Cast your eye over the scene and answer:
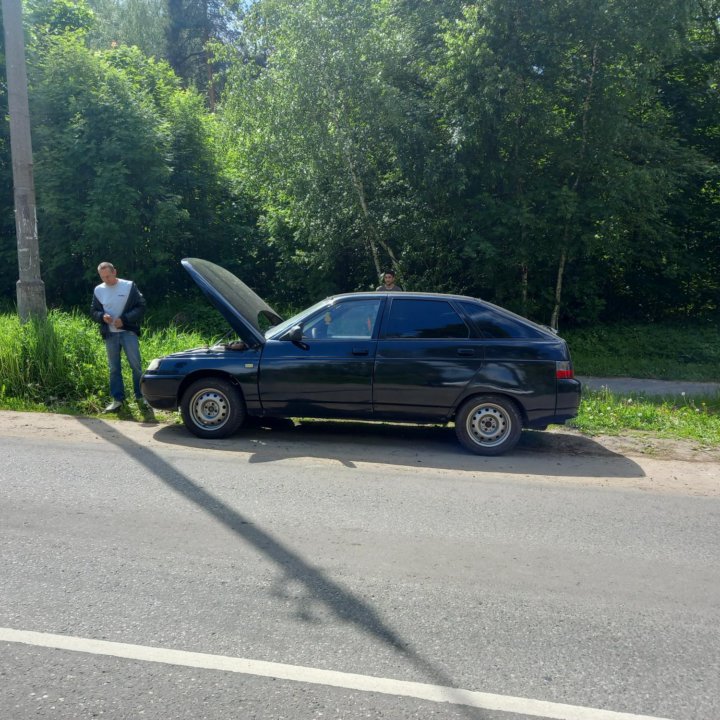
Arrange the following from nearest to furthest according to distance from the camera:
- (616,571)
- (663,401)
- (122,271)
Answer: (616,571) → (663,401) → (122,271)

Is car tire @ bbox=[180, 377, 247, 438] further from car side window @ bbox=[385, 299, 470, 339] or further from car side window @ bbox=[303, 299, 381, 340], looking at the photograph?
car side window @ bbox=[385, 299, 470, 339]

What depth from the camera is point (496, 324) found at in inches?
303

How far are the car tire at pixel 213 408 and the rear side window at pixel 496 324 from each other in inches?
104

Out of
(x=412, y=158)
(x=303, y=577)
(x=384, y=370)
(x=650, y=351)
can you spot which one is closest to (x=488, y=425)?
(x=384, y=370)

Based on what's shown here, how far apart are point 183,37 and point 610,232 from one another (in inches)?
1223

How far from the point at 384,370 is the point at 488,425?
47.8 inches

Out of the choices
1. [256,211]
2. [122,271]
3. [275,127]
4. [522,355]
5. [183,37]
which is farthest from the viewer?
[183,37]

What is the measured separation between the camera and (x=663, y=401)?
10.6 m

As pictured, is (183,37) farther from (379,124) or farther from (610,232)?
(610,232)

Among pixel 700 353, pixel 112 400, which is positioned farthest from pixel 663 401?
pixel 112 400

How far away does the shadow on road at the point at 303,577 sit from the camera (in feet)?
11.6

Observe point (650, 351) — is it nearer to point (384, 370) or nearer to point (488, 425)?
point (488, 425)

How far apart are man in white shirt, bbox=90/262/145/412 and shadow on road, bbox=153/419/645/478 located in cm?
112

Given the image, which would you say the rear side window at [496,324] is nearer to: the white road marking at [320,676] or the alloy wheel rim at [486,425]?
the alloy wheel rim at [486,425]
